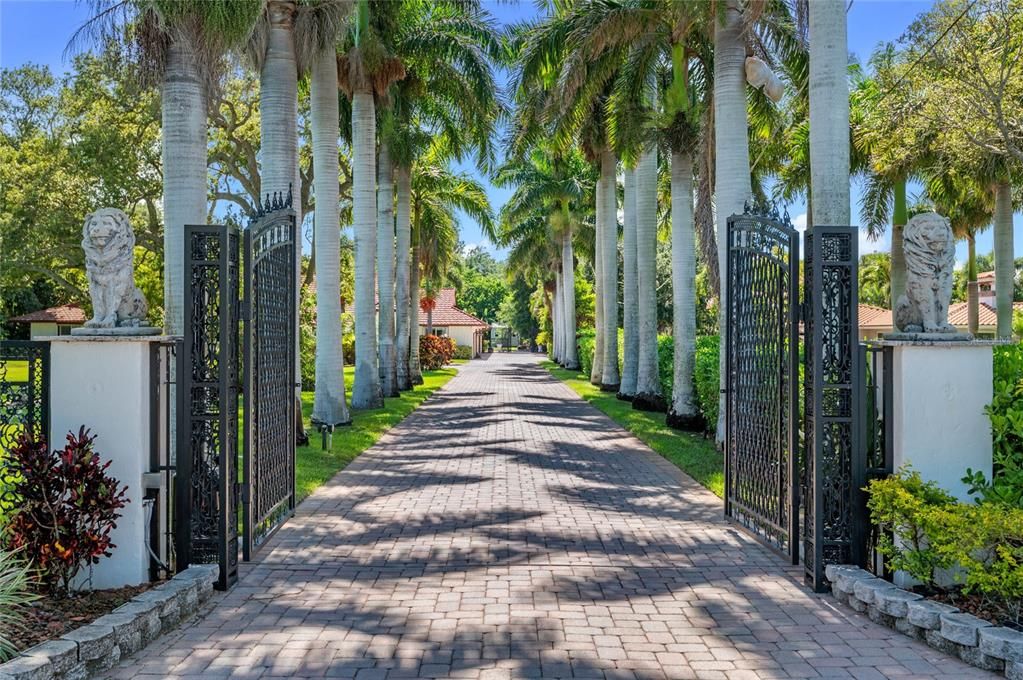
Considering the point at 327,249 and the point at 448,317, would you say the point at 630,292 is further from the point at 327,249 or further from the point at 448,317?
the point at 448,317

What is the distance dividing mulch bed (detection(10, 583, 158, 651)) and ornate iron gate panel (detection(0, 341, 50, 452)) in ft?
3.95

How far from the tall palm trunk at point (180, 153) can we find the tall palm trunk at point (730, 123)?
733 centimetres

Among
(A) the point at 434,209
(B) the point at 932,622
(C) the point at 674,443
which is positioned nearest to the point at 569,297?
(A) the point at 434,209

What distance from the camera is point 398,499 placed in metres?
9.80

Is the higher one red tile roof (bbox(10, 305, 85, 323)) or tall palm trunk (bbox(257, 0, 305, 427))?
tall palm trunk (bbox(257, 0, 305, 427))

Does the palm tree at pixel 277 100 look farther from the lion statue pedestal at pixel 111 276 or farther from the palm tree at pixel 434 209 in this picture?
the palm tree at pixel 434 209

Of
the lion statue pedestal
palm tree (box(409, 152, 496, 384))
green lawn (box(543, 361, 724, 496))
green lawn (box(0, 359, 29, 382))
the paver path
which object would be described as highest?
palm tree (box(409, 152, 496, 384))

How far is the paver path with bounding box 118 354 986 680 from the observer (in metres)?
4.80

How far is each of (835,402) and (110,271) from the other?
5755 mm

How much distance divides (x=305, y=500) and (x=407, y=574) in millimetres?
3472

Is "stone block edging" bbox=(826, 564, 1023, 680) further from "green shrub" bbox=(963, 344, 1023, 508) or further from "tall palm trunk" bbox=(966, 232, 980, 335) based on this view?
"tall palm trunk" bbox=(966, 232, 980, 335)

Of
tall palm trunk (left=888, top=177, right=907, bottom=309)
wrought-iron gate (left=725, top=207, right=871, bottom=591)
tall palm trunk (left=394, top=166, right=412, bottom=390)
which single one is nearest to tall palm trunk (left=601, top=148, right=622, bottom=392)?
tall palm trunk (left=394, top=166, right=412, bottom=390)

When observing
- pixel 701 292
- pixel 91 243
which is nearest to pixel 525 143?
pixel 91 243

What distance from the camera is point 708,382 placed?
14859 millimetres
